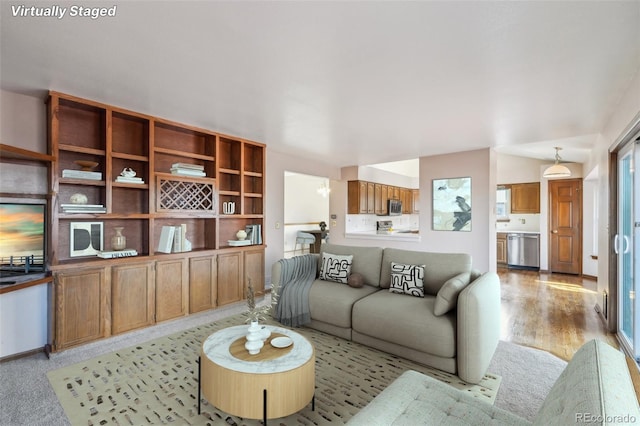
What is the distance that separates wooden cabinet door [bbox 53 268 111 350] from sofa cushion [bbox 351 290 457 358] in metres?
2.54

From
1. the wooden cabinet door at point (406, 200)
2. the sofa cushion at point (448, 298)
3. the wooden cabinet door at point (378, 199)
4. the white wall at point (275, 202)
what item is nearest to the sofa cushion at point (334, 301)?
the sofa cushion at point (448, 298)

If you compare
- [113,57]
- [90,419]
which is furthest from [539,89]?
[90,419]

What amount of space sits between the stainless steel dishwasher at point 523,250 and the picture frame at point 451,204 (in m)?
3.03

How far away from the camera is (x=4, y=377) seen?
2.46 meters

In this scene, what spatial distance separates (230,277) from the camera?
4324mm

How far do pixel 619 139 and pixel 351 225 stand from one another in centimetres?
485

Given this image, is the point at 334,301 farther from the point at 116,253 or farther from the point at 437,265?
the point at 116,253

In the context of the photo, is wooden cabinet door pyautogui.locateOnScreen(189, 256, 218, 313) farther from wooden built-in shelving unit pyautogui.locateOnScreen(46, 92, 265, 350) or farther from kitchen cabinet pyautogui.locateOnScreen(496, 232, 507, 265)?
kitchen cabinet pyautogui.locateOnScreen(496, 232, 507, 265)

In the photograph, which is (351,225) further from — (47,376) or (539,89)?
(47,376)

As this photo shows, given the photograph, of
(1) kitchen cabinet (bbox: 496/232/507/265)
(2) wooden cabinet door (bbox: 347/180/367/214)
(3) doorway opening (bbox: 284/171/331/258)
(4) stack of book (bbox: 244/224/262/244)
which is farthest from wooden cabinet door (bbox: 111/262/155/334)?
(1) kitchen cabinet (bbox: 496/232/507/265)

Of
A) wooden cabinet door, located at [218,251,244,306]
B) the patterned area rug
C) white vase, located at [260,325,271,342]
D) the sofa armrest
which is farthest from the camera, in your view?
wooden cabinet door, located at [218,251,244,306]

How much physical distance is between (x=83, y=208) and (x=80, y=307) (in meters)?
0.97

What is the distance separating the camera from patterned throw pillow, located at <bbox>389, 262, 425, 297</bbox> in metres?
3.16

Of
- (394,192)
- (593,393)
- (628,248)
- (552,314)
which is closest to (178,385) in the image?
(593,393)
